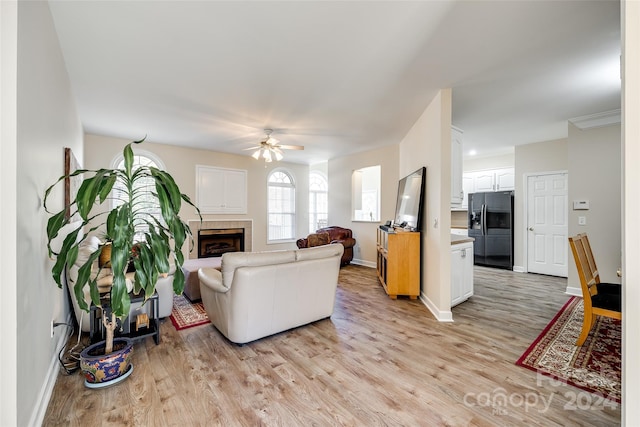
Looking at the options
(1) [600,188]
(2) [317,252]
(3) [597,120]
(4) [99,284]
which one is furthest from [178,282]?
(3) [597,120]

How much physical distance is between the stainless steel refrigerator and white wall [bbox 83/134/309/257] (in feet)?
14.0

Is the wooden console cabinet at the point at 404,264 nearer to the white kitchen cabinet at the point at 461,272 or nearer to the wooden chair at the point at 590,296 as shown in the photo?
the white kitchen cabinet at the point at 461,272

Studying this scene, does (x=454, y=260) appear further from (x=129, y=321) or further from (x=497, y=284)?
(x=129, y=321)

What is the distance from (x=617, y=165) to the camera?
12.1 ft

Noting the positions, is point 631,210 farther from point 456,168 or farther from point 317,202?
point 317,202

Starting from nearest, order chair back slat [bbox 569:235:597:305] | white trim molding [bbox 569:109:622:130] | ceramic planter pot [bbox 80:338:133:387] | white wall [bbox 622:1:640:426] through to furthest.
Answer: white wall [bbox 622:1:640:426] → ceramic planter pot [bbox 80:338:133:387] → chair back slat [bbox 569:235:597:305] → white trim molding [bbox 569:109:622:130]

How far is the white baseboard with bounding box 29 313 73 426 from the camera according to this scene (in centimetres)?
151

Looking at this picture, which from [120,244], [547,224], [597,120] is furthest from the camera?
[547,224]

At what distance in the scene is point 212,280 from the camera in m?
2.59

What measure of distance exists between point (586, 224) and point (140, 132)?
7.26 meters

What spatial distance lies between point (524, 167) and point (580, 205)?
1.86 meters

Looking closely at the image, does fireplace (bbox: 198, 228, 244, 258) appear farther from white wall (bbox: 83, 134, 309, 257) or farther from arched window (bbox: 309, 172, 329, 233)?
arched window (bbox: 309, 172, 329, 233)

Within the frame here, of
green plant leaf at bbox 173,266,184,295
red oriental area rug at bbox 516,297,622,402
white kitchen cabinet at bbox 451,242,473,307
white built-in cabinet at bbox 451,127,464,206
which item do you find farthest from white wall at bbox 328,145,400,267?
green plant leaf at bbox 173,266,184,295

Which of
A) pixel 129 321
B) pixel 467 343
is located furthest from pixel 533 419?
pixel 129 321
